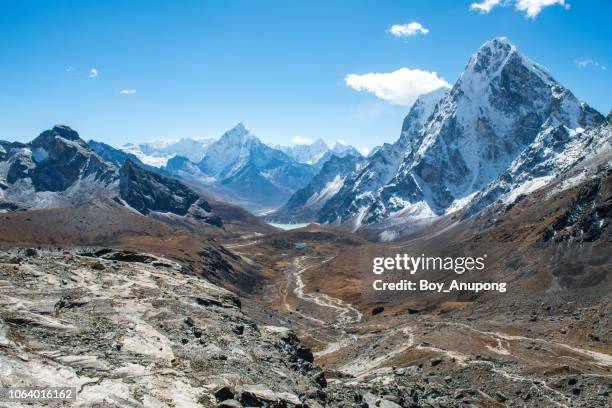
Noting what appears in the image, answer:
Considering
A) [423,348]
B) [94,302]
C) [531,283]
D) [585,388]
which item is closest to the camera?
[94,302]

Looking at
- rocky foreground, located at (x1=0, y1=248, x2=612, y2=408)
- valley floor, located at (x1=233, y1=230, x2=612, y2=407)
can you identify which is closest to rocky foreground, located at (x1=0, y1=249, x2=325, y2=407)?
rocky foreground, located at (x1=0, y1=248, x2=612, y2=408)

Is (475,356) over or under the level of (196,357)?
under

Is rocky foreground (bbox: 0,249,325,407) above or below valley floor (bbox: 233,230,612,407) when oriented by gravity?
above

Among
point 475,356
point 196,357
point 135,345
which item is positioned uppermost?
point 135,345

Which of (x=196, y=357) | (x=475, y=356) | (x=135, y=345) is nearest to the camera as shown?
(x=135, y=345)

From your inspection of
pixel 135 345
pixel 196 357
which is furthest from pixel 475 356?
pixel 135 345

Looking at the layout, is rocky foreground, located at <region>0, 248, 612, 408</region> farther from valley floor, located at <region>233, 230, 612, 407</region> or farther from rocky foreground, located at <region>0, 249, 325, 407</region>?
valley floor, located at <region>233, 230, 612, 407</region>

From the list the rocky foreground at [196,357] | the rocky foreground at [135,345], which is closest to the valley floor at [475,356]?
the rocky foreground at [196,357]

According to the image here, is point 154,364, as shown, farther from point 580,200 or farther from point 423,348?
point 580,200

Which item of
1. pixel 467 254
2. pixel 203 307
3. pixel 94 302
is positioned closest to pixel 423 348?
pixel 203 307

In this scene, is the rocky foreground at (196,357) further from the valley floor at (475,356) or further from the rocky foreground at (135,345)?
the valley floor at (475,356)

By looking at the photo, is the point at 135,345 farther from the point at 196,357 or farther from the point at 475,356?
the point at 475,356
